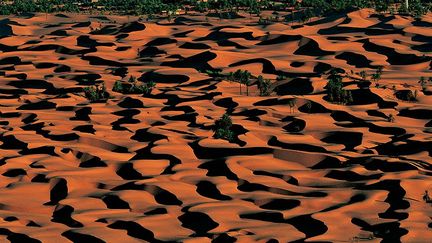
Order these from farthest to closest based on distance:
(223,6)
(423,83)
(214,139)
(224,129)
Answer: (223,6) → (423,83) → (224,129) → (214,139)

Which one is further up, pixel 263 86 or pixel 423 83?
pixel 423 83

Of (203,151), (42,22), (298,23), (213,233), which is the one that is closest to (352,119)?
(203,151)

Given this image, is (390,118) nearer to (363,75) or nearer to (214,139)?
(214,139)

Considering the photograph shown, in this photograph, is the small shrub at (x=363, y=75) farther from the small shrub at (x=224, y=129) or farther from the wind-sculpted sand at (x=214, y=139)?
the small shrub at (x=224, y=129)

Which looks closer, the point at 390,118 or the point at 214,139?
the point at 214,139

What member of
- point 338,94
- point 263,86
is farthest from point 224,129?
point 263,86

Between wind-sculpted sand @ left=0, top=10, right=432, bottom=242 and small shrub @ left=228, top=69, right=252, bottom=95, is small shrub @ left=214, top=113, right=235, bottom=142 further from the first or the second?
small shrub @ left=228, top=69, right=252, bottom=95

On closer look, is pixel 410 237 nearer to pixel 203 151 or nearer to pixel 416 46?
pixel 203 151

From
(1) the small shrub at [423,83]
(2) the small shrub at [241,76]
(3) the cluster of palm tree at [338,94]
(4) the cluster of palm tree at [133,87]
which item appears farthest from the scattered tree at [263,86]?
(1) the small shrub at [423,83]

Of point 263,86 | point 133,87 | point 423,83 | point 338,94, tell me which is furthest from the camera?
point 133,87
